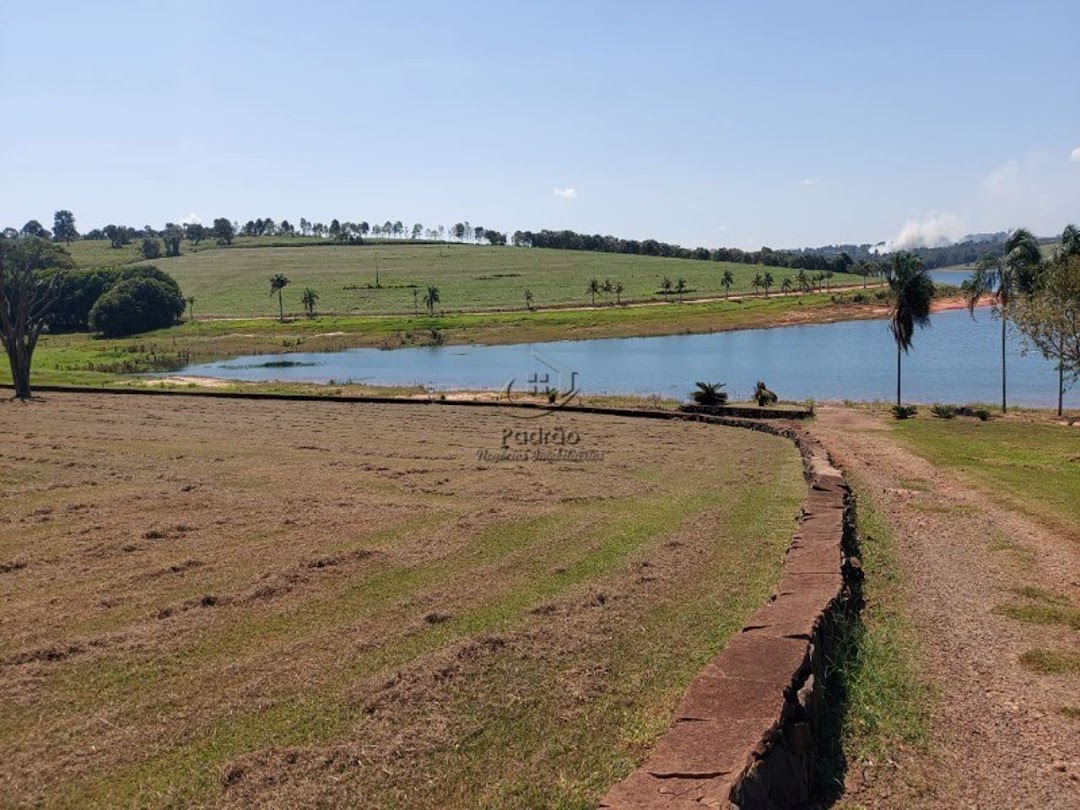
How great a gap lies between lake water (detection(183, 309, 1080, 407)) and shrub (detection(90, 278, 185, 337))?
3541 cm

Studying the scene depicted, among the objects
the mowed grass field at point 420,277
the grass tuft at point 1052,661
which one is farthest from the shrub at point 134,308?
the grass tuft at point 1052,661

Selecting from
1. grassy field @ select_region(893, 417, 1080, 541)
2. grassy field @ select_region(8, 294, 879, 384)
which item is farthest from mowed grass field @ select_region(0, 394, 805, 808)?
grassy field @ select_region(8, 294, 879, 384)

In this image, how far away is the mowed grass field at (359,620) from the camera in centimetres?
700

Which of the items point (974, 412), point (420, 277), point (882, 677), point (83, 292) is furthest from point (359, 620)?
point (420, 277)

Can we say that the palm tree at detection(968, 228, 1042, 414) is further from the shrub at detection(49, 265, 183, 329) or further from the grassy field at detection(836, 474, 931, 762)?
the shrub at detection(49, 265, 183, 329)

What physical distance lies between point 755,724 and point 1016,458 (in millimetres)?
19710

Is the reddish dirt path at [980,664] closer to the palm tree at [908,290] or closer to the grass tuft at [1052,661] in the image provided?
the grass tuft at [1052,661]

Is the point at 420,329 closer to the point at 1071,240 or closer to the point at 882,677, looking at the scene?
the point at 1071,240

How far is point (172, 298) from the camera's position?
113938mm

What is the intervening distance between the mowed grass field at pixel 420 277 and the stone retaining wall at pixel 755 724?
111m

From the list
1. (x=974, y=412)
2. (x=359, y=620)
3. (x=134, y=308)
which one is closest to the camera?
(x=359, y=620)

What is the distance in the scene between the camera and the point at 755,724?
6.71 meters

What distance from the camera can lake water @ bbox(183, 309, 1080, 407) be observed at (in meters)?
52.6

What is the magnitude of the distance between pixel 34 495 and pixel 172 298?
104089 millimetres
